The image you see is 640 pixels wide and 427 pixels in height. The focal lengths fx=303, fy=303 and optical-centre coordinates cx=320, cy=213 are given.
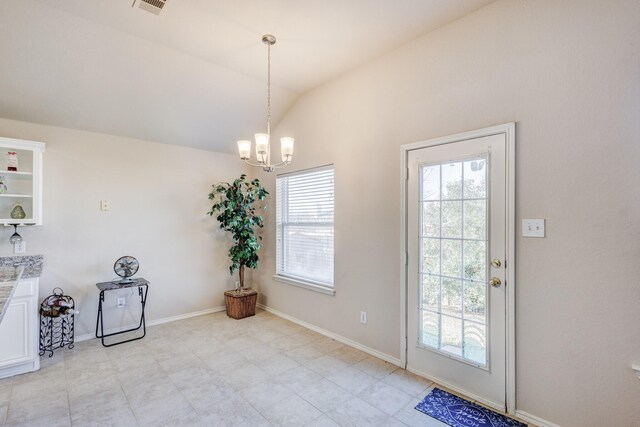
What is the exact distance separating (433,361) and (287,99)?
10.9ft

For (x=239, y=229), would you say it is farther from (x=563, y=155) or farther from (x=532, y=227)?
(x=563, y=155)

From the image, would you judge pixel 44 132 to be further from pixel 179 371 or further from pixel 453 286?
pixel 453 286

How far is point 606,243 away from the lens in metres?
1.79

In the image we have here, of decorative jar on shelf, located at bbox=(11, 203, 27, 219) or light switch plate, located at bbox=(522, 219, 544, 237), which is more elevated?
decorative jar on shelf, located at bbox=(11, 203, 27, 219)

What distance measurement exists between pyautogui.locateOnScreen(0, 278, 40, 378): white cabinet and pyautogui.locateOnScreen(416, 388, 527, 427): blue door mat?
10.8ft

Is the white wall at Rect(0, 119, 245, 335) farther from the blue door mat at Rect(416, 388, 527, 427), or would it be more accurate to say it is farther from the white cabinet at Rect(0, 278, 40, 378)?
the blue door mat at Rect(416, 388, 527, 427)

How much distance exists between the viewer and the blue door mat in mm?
2006

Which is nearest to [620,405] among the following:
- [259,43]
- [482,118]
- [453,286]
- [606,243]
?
[606,243]

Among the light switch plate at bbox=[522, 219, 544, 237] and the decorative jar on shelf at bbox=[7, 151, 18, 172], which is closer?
the light switch plate at bbox=[522, 219, 544, 237]

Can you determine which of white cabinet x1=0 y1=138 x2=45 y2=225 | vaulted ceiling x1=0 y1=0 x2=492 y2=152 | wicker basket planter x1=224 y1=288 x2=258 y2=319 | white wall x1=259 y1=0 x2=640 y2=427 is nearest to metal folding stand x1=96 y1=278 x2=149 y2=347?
white cabinet x1=0 y1=138 x2=45 y2=225

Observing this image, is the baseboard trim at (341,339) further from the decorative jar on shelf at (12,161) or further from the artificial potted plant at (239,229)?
the decorative jar on shelf at (12,161)

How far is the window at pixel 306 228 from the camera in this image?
3.58 metres

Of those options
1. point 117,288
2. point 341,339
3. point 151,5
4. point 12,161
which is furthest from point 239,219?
point 151,5

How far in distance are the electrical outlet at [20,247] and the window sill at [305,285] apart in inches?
107
